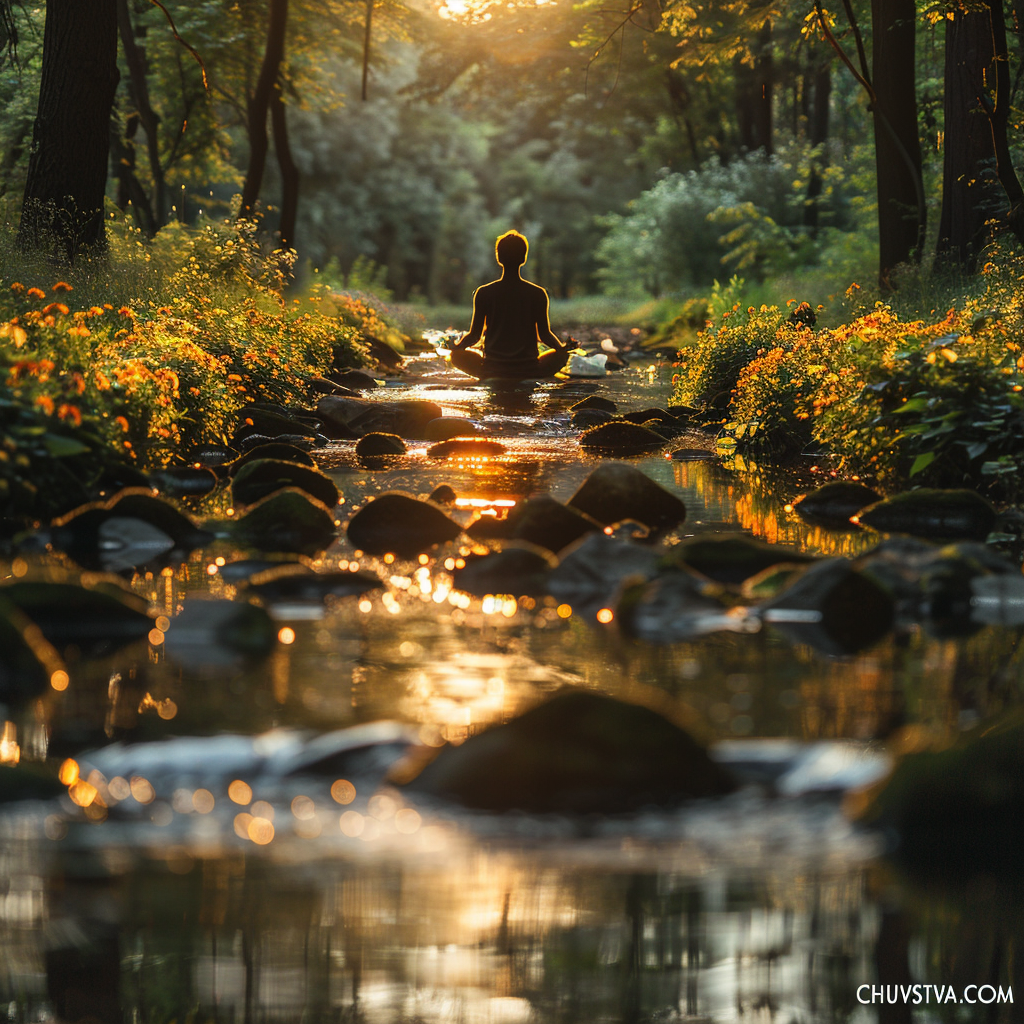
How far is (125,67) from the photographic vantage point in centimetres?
2469

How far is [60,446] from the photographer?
18.8 feet

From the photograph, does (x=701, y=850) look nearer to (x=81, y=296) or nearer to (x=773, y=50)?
(x=81, y=296)

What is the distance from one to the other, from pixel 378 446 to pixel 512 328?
4243 millimetres

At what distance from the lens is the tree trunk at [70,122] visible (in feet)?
38.3

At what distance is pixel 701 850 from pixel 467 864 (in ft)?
1.82

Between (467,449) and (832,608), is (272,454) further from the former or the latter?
(832,608)

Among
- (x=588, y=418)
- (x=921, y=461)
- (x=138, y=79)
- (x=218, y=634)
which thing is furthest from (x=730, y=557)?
(x=138, y=79)

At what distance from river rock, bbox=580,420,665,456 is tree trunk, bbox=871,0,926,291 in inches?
202

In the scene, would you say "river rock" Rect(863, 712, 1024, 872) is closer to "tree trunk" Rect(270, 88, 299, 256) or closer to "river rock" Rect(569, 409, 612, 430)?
"river rock" Rect(569, 409, 612, 430)

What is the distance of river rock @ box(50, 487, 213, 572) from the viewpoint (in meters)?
5.79

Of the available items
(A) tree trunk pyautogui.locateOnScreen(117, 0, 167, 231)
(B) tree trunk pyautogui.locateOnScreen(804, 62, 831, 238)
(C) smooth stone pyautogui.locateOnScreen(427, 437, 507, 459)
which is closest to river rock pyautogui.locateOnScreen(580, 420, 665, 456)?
(C) smooth stone pyautogui.locateOnScreen(427, 437, 507, 459)

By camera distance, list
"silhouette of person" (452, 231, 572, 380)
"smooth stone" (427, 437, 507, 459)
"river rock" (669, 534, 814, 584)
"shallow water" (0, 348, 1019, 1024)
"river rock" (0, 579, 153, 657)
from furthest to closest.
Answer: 1. "silhouette of person" (452, 231, 572, 380)
2. "smooth stone" (427, 437, 507, 459)
3. "river rock" (669, 534, 814, 584)
4. "river rock" (0, 579, 153, 657)
5. "shallow water" (0, 348, 1019, 1024)

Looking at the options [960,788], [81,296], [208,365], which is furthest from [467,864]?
[81,296]

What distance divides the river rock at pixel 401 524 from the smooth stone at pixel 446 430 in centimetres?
456
